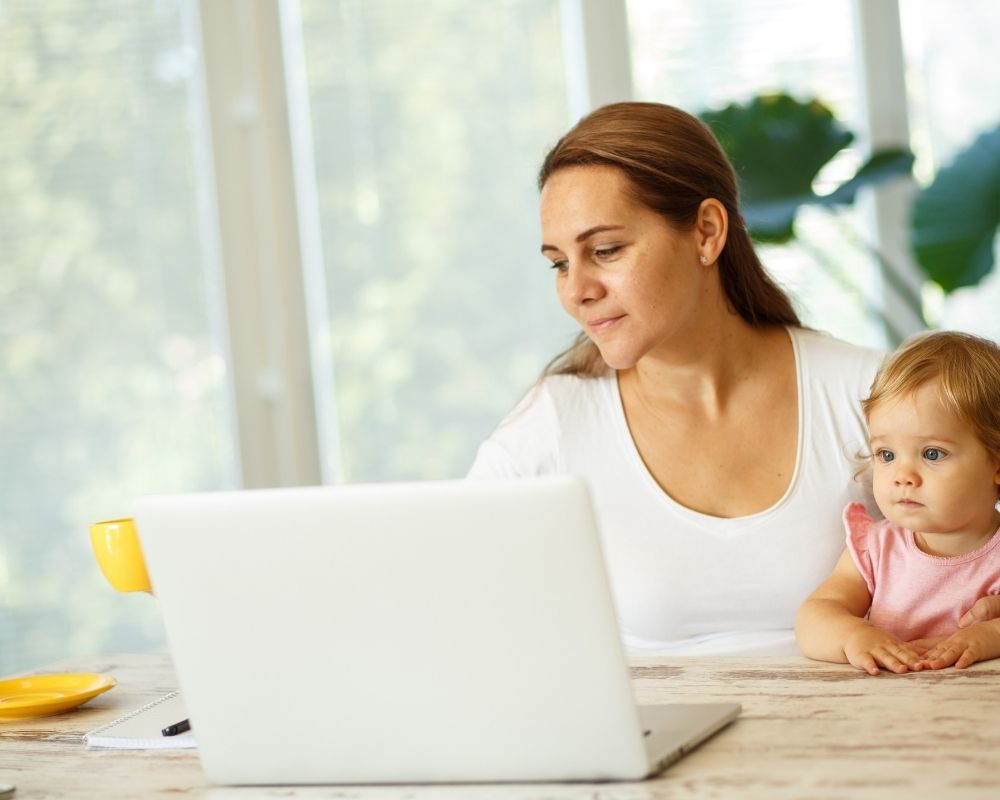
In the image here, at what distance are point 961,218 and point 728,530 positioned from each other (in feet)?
6.13

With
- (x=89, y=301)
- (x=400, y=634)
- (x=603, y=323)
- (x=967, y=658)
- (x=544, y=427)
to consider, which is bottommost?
(x=967, y=658)

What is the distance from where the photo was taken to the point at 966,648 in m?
1.38

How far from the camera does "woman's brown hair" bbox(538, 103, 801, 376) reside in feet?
6.25

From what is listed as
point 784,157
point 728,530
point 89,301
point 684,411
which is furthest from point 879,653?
point 89,301

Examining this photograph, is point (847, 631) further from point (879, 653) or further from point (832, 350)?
point (832, 350)

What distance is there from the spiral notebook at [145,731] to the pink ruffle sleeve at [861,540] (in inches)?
33.5

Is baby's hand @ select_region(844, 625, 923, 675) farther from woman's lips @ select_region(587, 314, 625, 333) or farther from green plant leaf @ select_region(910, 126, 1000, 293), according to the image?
green plant leaf @ select_region(910, 126, 1000, 293)

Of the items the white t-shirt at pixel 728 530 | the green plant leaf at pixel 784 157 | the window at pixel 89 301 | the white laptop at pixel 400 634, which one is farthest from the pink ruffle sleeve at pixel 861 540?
the window at pixel 89 301

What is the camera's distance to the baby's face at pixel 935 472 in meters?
1.54

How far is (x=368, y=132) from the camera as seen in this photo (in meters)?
3.82

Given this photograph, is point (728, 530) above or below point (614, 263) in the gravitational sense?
below

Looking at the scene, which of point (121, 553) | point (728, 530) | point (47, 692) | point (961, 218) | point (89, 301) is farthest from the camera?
point (89, 301)

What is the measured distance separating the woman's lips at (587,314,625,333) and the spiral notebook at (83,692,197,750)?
2.62 feet

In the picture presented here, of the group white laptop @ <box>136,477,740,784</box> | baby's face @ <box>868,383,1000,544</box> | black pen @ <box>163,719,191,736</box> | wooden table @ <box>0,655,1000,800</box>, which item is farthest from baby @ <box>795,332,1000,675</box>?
black pen @ <box>163,719,191,736</box>
